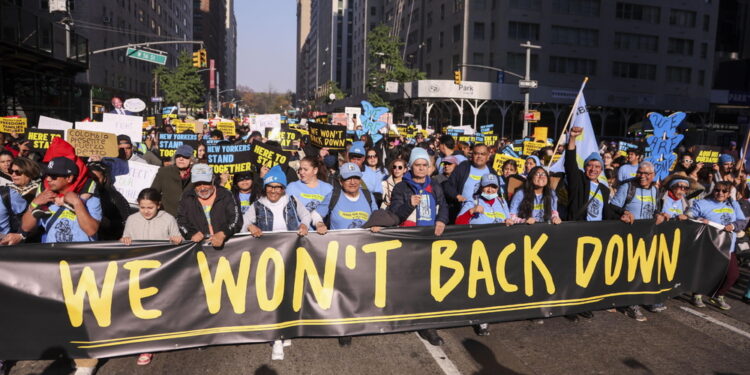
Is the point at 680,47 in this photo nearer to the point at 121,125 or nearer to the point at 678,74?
the point at 678,74

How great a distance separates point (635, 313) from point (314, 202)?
402 centimetres

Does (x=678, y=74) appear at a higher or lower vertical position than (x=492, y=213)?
higher

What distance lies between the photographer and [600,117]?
167ft

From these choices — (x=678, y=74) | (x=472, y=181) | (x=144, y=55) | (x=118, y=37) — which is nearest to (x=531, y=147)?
(x=472, y=181)

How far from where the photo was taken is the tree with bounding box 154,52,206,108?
61594 millimetres

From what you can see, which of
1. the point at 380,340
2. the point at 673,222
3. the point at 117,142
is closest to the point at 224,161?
the point at 117,142

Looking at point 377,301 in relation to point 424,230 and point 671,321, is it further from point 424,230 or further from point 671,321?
point 671,321

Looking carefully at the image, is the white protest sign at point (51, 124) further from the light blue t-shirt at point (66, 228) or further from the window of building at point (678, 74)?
the window of building at point (678, 74)

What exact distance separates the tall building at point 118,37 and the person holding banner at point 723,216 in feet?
103

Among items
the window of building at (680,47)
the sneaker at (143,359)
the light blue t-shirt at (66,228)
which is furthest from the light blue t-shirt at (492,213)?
the window of building at (680,47)

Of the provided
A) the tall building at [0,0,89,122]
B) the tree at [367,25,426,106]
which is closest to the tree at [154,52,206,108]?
the tree at [367,25,426,106]

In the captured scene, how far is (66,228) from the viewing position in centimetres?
499

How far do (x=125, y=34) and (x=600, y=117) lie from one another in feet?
154

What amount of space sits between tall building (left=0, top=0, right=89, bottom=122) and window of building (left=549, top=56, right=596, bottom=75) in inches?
1538
